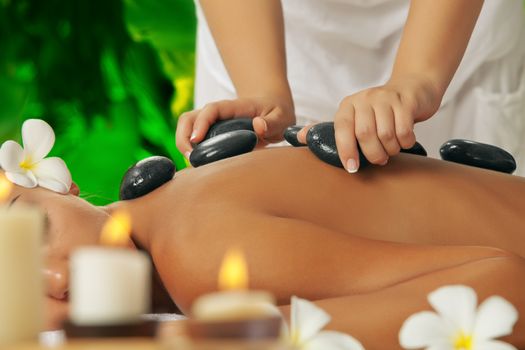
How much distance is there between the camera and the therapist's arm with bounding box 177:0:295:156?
141 cm

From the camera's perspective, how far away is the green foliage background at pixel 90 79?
10.1 feet

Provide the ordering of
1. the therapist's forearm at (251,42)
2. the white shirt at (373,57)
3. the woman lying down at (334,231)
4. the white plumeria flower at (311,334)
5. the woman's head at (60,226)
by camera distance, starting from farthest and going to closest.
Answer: the white shirt at (373,57) < the therapist's forearm at (251,42) < the woman's head at (60,226) < the woman lying down at (334,231) < the white plumeria flower at (311,334)

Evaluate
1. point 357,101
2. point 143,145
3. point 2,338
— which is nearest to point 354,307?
point 357,101

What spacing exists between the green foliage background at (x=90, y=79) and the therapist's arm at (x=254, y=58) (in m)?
1.39

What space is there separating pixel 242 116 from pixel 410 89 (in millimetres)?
267

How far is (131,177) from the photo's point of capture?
1.24m

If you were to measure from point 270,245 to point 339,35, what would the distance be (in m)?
0.96

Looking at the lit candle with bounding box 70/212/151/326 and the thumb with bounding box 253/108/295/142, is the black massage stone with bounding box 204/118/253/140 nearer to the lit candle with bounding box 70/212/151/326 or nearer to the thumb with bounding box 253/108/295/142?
the thumb with bounding box 253/108/295/142

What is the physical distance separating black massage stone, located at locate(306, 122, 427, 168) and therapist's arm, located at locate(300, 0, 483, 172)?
0.02 metres

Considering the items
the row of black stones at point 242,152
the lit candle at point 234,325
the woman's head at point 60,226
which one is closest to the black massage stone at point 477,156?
the row of black stones at point 242,152

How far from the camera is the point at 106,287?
1.32 ft

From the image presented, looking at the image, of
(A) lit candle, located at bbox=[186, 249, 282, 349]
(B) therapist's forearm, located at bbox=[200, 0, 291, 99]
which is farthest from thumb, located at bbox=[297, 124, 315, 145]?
(A) lit candle, located at bbox=[186, 249, 282, 349]

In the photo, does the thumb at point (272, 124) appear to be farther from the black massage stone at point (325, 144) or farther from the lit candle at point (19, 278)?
the lit candle at point (19, 278)

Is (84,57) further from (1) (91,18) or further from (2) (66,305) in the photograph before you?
(2) (66,305)
